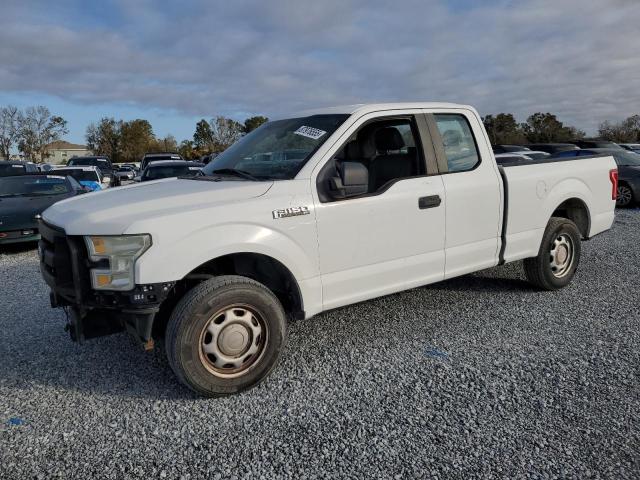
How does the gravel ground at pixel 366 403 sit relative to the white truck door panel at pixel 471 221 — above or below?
below

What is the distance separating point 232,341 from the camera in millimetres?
3449

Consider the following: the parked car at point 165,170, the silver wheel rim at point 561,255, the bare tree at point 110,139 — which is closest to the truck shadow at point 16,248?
the parked car at point 165,170

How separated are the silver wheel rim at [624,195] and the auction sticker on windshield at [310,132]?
40.7ft

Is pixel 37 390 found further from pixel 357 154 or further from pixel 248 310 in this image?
pixel 357 154

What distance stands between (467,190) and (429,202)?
0.48 m

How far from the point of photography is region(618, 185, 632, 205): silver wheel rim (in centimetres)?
1358

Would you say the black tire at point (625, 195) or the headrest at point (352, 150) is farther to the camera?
the black tire at point (625, 195)

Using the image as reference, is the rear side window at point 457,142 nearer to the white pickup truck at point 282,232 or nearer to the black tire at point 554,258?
the white pickup truck at point 282,232

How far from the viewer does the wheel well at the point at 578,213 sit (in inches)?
227

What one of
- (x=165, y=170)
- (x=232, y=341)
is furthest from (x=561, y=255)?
(x=165, y=170)

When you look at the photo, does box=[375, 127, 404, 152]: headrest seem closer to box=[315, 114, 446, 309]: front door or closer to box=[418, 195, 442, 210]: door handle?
box=[315, 114, 446, 309]: front door

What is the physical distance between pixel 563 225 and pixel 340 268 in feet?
9.70

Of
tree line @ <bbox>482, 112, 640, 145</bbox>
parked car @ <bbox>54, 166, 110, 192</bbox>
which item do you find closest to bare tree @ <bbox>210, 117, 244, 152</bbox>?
tree line @ <bbox>482, 112, 640, 145</bbox>

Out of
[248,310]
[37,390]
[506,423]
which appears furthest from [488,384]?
[37,390]
